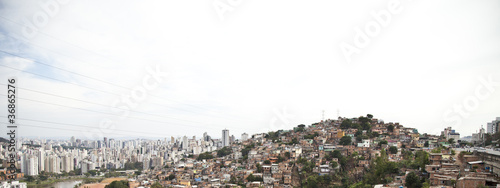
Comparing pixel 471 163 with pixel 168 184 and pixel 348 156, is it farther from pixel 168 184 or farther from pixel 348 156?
pixel 168 184

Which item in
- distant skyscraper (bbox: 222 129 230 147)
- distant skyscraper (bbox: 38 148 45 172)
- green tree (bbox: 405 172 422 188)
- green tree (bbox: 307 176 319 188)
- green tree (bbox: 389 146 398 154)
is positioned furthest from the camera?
distant skyscraper (bbox: 222 129 230 147)

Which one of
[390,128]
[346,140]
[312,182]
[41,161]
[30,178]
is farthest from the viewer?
[41,161]

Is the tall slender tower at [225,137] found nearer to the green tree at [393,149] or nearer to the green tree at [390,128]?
the green tree at [390,128]

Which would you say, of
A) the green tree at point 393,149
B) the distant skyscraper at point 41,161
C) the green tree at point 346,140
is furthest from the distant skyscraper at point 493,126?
the distant skyscraper at point 41,161

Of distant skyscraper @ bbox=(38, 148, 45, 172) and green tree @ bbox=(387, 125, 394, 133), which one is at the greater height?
green tree @ bbox=(387, 125, 394, 133)

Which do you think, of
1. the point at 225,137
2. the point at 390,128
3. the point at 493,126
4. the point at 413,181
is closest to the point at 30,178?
the point at 225,137

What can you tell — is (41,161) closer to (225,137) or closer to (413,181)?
(225,137)

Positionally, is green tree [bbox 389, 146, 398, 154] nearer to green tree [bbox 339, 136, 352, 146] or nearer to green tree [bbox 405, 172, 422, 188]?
green tree [bbox 339, 136, 352, 146]

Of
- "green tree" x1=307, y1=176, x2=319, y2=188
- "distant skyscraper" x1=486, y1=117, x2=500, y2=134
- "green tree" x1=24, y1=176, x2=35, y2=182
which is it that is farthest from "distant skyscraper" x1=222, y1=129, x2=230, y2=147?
"distant skyscraper" x1=486, y1=117, x2=500, y2=134

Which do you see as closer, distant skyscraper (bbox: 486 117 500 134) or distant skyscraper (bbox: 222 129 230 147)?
distant skyscraper (bbox: 486 117 500 134)
